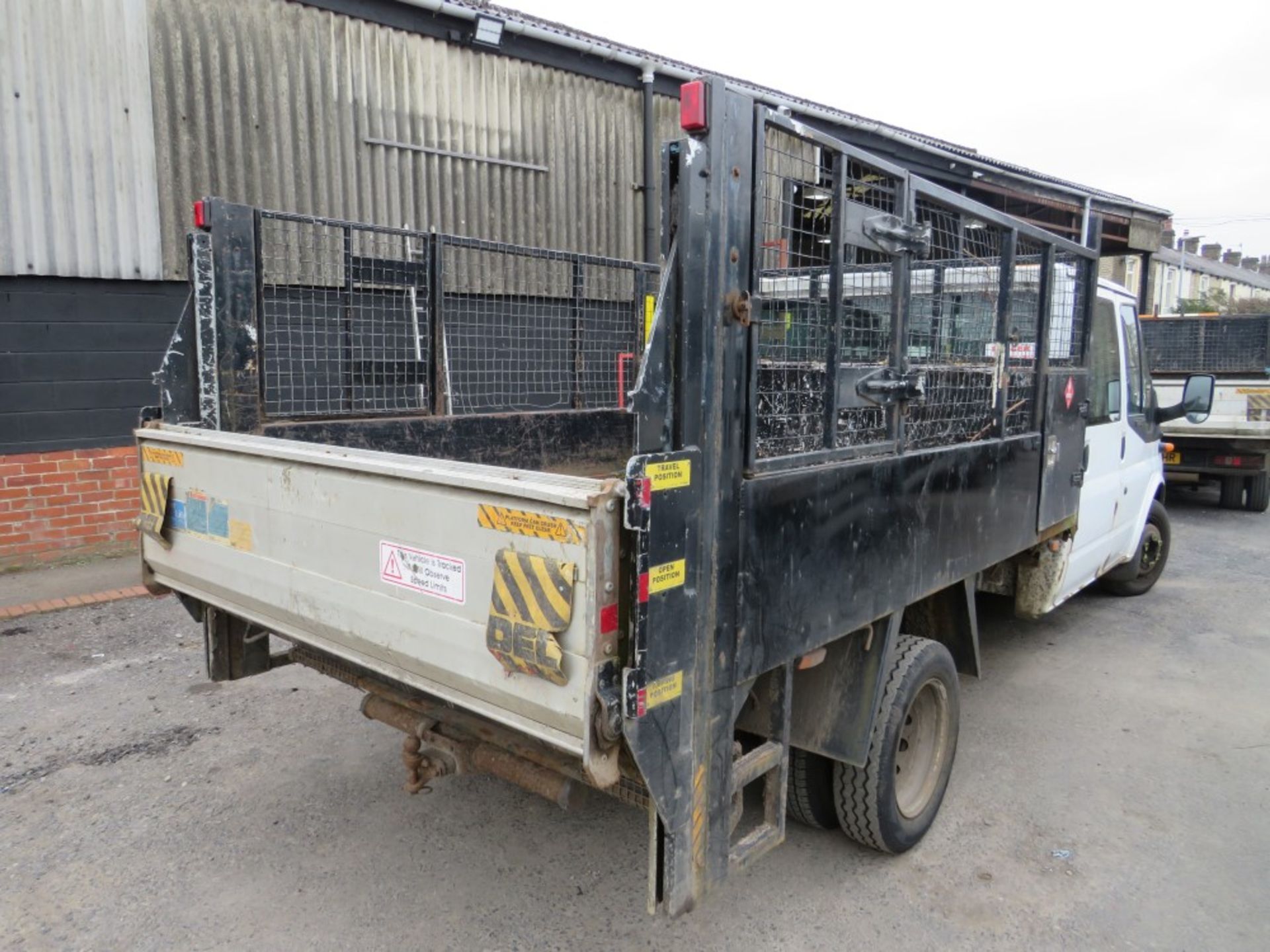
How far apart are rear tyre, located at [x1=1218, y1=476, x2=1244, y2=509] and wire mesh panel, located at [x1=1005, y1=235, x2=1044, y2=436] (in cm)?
869

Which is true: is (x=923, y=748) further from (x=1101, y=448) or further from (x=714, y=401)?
(x=1101, y=448)

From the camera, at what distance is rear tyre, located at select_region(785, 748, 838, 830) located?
3.26 m

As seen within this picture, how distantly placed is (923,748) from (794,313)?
6.15 ft

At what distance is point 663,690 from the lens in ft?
6.85

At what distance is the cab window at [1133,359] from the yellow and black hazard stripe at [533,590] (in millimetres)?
4802

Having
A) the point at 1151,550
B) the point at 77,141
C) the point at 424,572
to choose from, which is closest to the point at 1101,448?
the point at 1151,550

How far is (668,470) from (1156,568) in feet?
21.5

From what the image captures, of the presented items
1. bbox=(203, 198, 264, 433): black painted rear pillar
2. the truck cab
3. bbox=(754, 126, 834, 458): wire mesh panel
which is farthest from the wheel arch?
bbox=(203, 198, 264, 433): black painted rear pillar

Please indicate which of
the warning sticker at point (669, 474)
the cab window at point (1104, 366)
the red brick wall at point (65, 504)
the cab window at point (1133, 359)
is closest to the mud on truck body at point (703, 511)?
the warning sticker at point (669, 474)

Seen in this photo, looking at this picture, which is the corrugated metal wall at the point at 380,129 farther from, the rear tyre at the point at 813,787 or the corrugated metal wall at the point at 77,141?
the rear tyre at the point at 813,787

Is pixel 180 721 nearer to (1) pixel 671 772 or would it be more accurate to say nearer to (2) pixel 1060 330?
(1) pixel 671 772

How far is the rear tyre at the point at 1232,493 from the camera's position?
→ 1099 cm

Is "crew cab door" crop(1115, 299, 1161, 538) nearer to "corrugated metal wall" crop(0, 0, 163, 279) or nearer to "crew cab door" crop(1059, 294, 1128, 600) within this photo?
"crew cab door" crop(1059, 294, 1128, 600)

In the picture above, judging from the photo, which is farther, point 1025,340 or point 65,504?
point 65,504
